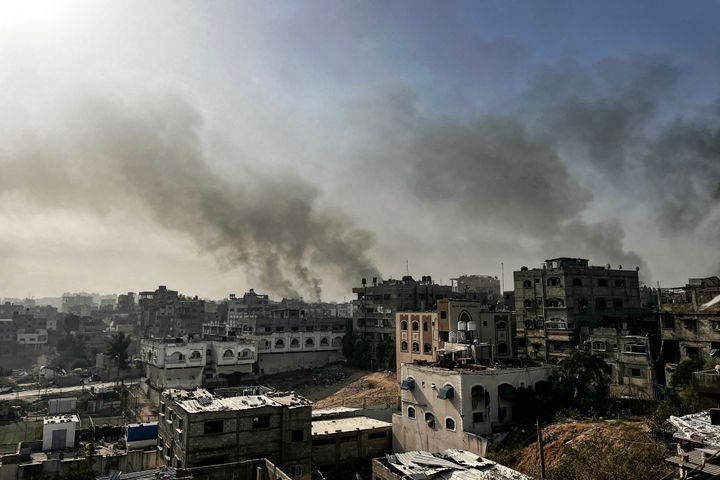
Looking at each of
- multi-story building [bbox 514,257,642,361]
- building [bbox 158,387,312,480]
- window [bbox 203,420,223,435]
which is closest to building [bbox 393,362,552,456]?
building [bbox 158,387,312,480]

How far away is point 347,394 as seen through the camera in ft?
219

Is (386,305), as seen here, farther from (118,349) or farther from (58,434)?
(118,349)

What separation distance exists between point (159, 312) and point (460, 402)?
10807 centimetres

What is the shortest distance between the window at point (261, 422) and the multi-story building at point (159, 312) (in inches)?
3848

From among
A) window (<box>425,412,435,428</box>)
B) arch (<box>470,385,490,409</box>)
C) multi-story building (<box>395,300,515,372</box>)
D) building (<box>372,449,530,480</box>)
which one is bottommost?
building (<box>372,449,530,480</box>)

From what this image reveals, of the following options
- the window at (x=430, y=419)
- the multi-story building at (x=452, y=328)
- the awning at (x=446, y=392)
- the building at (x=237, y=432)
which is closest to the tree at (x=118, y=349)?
the multi-story building at (x=452, y=328)

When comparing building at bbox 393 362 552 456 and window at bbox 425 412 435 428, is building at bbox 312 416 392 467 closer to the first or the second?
building at bbox 393 362 552 456

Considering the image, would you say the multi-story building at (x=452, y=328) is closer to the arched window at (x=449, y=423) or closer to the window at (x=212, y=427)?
the arched window at (x=449, y=423)

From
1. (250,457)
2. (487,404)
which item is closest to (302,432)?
(250,457)

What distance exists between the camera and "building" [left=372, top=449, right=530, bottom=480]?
2912cm

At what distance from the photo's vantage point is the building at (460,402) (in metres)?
38.9

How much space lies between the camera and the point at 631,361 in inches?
1874

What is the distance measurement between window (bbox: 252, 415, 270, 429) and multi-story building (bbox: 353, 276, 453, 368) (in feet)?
125

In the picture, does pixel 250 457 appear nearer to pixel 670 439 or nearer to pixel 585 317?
pixel 670 439
